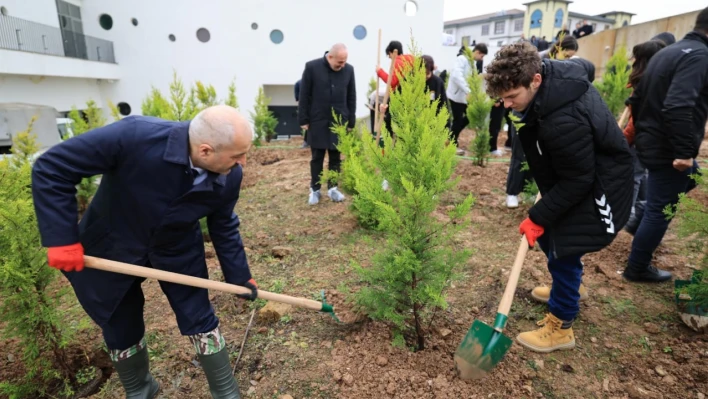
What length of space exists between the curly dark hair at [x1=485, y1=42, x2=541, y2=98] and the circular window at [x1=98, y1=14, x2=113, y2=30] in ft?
63.5

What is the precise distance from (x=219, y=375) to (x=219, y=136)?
1.36m

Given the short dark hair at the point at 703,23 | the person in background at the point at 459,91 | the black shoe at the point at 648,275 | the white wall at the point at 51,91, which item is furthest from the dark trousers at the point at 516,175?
the white wall at the point at 51,91

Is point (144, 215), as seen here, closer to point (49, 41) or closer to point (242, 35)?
point (49, 41)

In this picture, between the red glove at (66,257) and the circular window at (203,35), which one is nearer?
the red glove at (66,257)

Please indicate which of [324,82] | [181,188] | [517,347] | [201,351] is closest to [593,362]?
[517,347]

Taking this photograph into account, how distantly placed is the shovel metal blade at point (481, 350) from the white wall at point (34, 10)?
1735 cm

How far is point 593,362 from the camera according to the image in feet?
8.50

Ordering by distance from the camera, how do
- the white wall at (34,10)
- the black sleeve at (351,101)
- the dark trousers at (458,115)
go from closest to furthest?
the black sleeve at (351,101), the dark trousers at (458,115), the white wall at (34,10)

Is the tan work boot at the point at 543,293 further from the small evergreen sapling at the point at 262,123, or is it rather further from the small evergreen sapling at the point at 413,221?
the small evergreen sapling at the point at 262,123

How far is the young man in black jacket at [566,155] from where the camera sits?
208 centimetres

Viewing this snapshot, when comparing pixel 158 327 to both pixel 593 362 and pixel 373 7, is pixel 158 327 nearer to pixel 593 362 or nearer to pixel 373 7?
pixel 593 362

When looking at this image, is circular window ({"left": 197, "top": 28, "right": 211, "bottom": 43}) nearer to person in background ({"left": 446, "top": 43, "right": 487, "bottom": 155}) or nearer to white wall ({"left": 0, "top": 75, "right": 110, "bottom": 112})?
white wall ({"left": 0, "top": 75, "right": 110, "bottom": 112})

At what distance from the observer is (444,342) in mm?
2719

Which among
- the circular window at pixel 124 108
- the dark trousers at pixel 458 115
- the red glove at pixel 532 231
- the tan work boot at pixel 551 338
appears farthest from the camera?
the circular window at pixel 124 108
